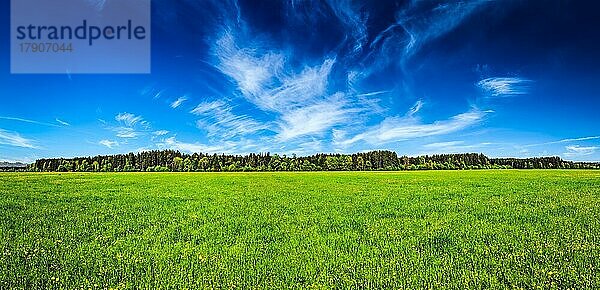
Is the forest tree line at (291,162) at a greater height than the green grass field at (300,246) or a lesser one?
greater

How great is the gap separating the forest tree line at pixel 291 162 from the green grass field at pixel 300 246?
4125 inches

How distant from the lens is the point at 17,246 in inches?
488

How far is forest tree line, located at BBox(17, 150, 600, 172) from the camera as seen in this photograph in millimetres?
125125

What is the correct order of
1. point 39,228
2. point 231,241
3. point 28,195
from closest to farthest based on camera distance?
point 231,241, point 39,228, point 28,195

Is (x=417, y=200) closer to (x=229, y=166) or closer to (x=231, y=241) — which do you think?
(x=231, y=241)

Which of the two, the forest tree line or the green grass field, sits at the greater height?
the forest tree line

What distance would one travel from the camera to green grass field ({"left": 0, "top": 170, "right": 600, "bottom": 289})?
370 inches

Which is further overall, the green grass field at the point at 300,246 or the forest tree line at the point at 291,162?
the forest tree line at the point at 291,162

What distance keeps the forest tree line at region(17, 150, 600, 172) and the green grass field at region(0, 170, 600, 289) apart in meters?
105

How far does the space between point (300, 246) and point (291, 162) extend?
12493cm

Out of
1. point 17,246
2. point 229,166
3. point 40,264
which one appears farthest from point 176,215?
point 229,166

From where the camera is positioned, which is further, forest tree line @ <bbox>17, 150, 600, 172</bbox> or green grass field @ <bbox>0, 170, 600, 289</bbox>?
forest tree line @ <bbox>17, 150, 600, 172</bbox>

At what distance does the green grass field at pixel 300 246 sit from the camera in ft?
30.9

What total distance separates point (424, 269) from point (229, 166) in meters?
120
